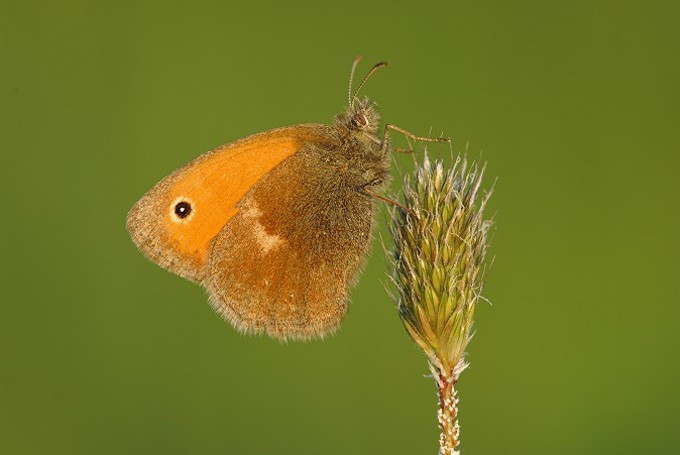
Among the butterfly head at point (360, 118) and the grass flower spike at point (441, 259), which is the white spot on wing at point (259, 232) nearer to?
the butterfly head at point (360, 118)

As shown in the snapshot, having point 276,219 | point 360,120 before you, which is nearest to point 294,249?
point 276,219

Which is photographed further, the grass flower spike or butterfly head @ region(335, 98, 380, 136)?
butterfly head @ region(335, 98, 380, 136)

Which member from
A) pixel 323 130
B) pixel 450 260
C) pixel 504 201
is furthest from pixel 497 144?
pixel 450 260

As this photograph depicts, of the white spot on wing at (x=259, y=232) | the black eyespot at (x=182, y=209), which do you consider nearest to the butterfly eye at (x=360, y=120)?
the white spot on wing at (x=259, y=232)

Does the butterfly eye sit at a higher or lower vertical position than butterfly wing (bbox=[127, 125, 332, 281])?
higher

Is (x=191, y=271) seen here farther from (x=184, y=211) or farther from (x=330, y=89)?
(x=330, y=89)

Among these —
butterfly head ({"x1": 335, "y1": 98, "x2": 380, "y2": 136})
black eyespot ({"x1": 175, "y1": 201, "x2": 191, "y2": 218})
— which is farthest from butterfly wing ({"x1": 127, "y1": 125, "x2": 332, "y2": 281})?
butterfly head ({"x1": 335, "y1": 98, "x2": 380, "y2": 136})

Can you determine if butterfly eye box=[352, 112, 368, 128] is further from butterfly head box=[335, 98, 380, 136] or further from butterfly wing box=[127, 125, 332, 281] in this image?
butterfly wing box=[127, 125, 332, 281]
